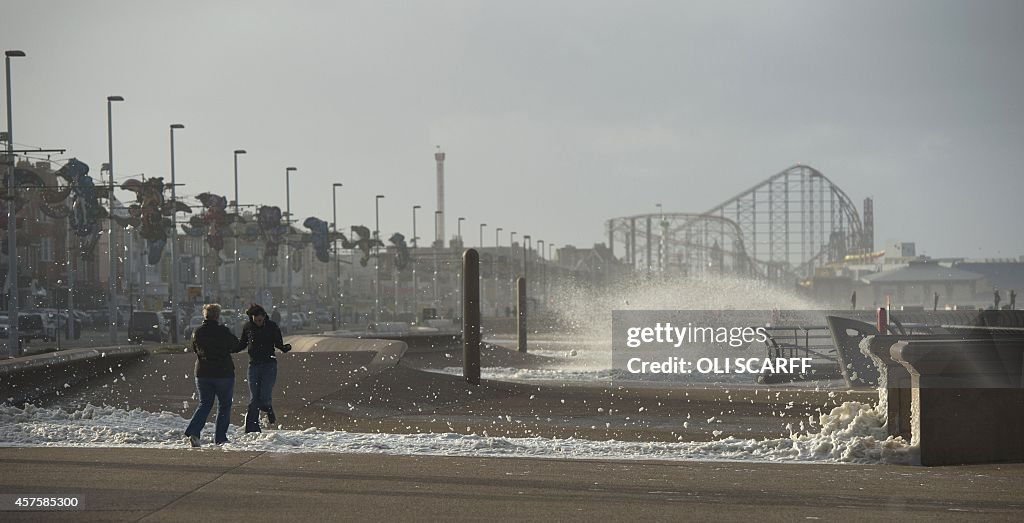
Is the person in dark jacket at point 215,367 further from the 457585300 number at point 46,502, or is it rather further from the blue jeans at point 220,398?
the 457585300 number at point 46,502

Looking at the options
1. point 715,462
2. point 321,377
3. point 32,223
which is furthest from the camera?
point 32,223

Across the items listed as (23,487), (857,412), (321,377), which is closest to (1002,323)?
(857,412)

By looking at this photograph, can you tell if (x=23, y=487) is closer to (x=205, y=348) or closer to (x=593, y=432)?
(x=205, y=348)

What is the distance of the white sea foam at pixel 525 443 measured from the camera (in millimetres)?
14852

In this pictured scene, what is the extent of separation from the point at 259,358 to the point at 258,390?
1.36 ft

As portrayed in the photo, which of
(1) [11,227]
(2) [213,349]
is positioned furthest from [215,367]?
(1) [11,227]

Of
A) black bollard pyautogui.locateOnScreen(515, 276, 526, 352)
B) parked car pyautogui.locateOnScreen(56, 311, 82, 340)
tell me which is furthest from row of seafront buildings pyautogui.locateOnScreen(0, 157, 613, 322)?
black bollard pyautogui.locateOnScreen(515, 276, 526, 352)

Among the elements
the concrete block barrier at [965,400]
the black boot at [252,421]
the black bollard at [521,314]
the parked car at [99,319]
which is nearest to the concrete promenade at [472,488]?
the concrete block barrier at [965,400]

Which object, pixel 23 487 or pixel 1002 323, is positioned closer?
pixel 23 487

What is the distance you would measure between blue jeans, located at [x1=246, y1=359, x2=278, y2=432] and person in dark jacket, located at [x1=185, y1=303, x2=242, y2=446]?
1047 mm

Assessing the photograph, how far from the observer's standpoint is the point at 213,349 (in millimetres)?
15477

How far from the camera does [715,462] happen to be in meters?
14.5

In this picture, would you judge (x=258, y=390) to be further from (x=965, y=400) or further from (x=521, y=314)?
(x=521, y=314)

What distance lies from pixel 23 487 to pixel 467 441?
5.88 meters
